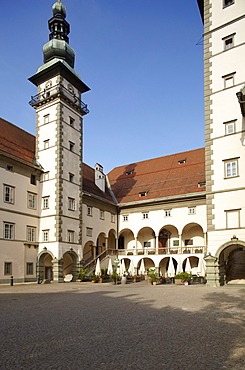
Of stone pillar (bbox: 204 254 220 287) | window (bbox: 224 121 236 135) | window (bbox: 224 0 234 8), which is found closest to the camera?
stone pillar (bbox: 204 254 220 287)

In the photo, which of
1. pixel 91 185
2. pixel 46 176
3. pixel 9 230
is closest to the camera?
pixel 9 230

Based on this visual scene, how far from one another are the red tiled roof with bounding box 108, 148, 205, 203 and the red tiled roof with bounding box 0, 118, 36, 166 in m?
14.5

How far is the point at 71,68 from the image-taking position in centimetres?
4025

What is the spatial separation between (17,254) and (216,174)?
19.1m

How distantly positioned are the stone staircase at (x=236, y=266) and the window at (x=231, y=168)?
9.70m

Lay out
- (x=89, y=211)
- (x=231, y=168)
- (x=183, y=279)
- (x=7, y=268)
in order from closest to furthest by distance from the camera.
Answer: (x=231, y=168)
(x=183, y=279)
(x=7, y=268)
(x=89, y=211)

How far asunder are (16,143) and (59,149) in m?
4.40

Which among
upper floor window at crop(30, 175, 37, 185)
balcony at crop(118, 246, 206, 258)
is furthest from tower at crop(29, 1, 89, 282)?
balcony at crop(118, 246, 206, 258)

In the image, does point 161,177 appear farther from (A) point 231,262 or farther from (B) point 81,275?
(B) point 81,275

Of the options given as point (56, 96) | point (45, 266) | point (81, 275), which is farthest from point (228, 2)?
point (45, 266)

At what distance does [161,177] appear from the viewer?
46.8 metres

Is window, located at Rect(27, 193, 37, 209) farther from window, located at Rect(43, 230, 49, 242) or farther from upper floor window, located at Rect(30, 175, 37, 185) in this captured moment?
window, located at Rect(43, 230, 49, 242)

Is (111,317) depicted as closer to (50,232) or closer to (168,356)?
(168,356)

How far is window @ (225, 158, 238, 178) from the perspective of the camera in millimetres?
25406
